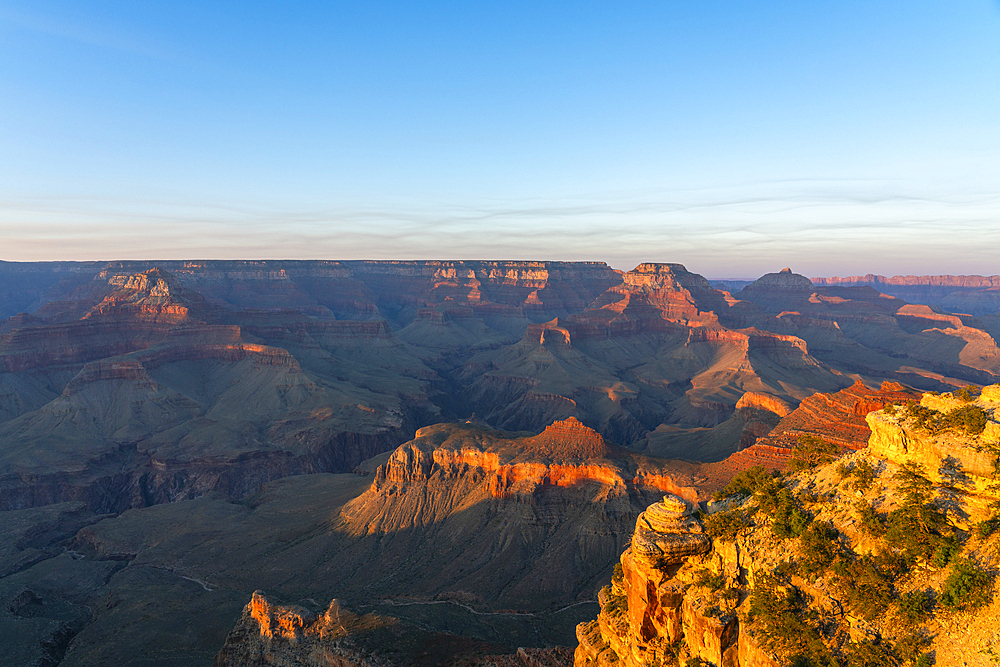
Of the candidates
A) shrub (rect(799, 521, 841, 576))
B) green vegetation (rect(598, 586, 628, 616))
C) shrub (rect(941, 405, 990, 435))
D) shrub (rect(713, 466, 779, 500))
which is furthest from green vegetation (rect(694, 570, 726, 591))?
shrub (rect(941, 405, 990, 435))

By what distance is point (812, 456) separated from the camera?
34.5 meters

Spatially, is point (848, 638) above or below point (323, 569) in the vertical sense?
above

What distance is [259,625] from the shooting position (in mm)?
51812

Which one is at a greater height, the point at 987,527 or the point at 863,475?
the point at 863,475

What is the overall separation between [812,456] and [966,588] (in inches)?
544

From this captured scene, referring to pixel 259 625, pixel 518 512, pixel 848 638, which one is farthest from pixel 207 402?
pixel 848 638

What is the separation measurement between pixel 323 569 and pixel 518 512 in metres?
29.1

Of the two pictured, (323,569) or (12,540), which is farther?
(12,540)

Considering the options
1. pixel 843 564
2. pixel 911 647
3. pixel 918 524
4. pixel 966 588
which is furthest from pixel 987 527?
pixel 911 647

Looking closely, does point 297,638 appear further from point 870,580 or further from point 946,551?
point 946,551

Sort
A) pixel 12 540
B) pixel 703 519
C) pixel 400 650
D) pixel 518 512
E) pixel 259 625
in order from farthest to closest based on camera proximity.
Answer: pixel 12 540
pixel 518 512
pixel 259 625
pixel 400 650
pixel 703 519

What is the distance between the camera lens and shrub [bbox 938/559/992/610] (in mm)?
20587

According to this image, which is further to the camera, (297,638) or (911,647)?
(297,638)

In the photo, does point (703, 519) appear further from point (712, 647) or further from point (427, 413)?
point (427, 413)
